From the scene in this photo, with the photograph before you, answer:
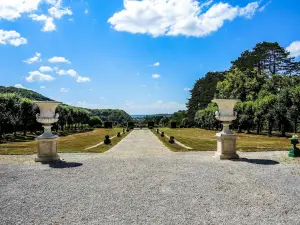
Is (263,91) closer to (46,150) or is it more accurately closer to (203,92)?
(203,92)

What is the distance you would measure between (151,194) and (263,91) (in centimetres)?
4202

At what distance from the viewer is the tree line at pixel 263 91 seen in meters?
34.6

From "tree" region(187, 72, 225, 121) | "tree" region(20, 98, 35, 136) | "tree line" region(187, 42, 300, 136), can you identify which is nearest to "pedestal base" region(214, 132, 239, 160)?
"tree line" region(187, 42, 300, 136)

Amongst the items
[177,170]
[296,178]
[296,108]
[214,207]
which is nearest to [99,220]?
[214,207]

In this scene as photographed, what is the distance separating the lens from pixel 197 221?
5.10 m

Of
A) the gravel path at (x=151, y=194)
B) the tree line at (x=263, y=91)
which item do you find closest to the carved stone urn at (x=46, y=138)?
the gravel path at (x=151, y=194)

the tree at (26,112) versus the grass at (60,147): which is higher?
the tree at (26,112)

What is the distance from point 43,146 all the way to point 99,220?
7.17 metres

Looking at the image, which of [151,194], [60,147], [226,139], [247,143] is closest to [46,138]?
[151,194]

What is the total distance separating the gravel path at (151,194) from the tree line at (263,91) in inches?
1054

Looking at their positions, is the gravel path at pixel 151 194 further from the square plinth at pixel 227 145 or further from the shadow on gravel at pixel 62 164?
the square plinth at pixel 227 145

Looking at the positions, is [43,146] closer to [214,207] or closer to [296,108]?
[214,207]

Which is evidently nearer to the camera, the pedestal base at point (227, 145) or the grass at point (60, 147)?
the pedestal base at point (227, 145)

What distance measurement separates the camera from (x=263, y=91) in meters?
44.2
